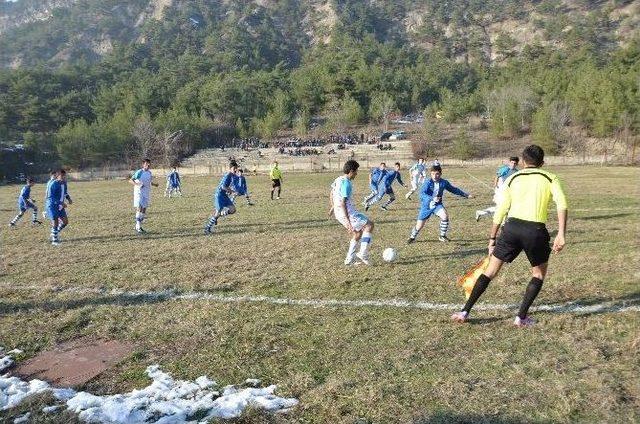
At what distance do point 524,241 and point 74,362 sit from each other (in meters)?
4.47

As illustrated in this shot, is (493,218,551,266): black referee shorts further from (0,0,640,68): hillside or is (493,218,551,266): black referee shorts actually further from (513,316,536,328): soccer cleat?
(0,0,640,68): hillside

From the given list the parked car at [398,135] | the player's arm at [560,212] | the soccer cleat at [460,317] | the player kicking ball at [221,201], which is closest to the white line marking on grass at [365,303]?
the soccer cleat at [460,317]

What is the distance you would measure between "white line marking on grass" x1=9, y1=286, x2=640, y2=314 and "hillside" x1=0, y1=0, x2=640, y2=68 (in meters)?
135

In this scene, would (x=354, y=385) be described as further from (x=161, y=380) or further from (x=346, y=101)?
(x=346, y=101)

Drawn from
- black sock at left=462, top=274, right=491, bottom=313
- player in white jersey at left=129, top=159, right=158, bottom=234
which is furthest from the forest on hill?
black sock at left=462, top=274, right=491, bottom=313

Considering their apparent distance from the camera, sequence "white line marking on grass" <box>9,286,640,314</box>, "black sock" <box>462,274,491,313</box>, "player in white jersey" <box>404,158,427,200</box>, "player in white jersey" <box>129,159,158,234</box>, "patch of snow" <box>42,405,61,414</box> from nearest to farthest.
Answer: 1. "patch of snow" <box>42,405,61,414</box>
2. "black sock" <box>462,274,491,313</box>
3. "white line marking on grass" <box>9,286,640,314</box>
4. "player in white jersey" <box>129,159,158,234</box>
5. "player in white jersey" <box>404,158,427,200</box>

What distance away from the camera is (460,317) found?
18.5ft

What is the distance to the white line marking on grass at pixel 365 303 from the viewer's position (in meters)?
5.98

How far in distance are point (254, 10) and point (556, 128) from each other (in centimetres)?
15012

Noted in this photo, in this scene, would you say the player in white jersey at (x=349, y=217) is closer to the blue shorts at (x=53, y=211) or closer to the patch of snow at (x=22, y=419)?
the patch of snow at (x=22, y=419)

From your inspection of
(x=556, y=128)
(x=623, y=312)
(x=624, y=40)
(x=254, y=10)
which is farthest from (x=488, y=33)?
(x=623, y=312)

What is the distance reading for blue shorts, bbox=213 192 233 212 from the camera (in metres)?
13.5

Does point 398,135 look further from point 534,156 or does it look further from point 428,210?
point 534,156

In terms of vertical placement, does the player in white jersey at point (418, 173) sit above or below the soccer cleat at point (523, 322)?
above
